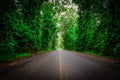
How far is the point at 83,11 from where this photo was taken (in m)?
38.4

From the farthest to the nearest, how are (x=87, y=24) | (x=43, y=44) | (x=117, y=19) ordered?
(x=43, y=44)
(x=87, y=24)
(x=117, y=19)

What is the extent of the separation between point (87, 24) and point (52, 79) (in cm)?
3090

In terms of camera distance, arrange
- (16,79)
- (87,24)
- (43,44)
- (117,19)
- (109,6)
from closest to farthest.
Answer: (16,79) < (117,19) < (109,6) < (87,24) < (43,44)

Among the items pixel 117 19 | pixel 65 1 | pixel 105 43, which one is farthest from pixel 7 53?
pixel 117 19


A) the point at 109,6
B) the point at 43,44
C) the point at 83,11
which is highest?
the point at 83,11

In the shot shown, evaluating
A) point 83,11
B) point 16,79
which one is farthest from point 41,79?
point 83,11

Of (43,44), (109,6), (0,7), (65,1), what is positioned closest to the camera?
(65,1)

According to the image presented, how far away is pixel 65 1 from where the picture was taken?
11.2 m

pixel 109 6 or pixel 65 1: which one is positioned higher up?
pixel 109 6

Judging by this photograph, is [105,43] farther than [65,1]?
Yes

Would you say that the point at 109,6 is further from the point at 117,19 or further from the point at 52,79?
the point at 52,79

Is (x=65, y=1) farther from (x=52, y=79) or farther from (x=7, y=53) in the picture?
(x=7, y=53)

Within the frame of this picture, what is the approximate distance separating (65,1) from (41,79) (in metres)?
7.06

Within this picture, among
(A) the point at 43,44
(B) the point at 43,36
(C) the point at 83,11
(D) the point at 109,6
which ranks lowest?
(A) the point at 43,44
